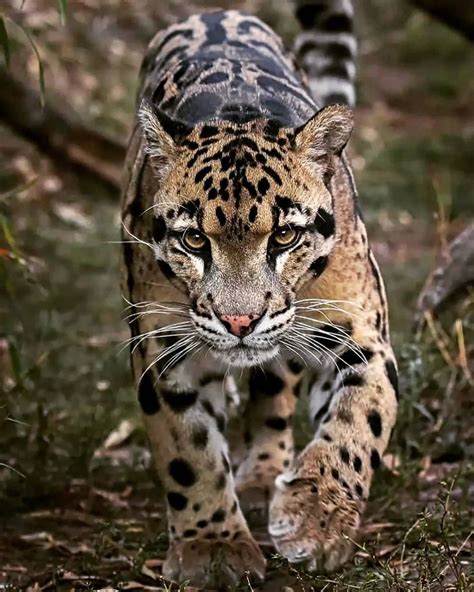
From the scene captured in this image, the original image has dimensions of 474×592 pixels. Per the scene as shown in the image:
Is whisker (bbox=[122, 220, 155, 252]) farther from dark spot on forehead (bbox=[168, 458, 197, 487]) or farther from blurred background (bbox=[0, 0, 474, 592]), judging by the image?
dark spot on forehead (bbox=[168, 458, 197, 487])

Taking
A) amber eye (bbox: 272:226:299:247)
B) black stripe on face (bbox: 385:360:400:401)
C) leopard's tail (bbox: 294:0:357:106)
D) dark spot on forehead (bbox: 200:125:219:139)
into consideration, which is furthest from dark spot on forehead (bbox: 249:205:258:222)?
leopard's tail (bbox: 294:0:357:106)

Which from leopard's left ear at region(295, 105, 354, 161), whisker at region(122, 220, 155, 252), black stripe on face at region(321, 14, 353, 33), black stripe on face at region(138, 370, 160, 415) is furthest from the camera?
black stripe on face at region(321, 14, 353, 33)

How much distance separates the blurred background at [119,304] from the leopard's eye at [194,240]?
85 cm

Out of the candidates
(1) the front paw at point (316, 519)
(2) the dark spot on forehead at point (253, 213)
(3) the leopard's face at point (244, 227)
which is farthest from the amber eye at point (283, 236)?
(1) the front paw at point (316, 519)

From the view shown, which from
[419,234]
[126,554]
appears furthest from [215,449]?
[419,234]

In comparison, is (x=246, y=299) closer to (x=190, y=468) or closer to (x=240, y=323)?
(x=240, y=323)

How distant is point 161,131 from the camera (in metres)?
4.66

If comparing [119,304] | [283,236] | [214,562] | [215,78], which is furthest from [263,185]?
[119,304]

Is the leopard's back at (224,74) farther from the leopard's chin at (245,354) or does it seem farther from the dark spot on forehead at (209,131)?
the leopard's chin at (245,354)

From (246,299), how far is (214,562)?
98 cm

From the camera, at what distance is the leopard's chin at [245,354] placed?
4383mm

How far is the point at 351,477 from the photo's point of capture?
4559 millimetres

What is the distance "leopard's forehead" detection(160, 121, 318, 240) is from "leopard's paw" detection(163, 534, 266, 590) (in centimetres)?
115

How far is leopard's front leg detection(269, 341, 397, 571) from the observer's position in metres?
4.36
